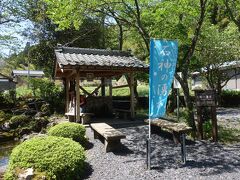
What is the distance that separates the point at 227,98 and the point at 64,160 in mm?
19095

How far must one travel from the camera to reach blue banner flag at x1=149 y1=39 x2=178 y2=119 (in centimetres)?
583

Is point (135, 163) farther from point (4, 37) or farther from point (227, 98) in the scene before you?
point (4, 37)

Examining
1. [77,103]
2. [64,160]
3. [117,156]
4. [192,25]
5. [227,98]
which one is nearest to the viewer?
[64,160]

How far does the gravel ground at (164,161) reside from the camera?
17.9 ft

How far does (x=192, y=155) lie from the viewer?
671 cm

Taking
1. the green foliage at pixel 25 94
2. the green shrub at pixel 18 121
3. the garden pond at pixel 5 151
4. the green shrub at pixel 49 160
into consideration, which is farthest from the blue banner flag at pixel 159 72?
the green foliage at pixel 25 94

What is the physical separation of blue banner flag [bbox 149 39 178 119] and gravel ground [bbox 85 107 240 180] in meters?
1.21

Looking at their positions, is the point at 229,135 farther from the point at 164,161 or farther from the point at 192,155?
the point at 164,161

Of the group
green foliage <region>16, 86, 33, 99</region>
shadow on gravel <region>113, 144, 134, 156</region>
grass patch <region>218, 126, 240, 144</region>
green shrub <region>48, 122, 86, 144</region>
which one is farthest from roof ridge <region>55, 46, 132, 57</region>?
green foliage <region>16, 86, 33, 99</region>

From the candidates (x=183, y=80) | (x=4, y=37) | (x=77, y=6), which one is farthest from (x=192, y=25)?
(x=4, y=37)

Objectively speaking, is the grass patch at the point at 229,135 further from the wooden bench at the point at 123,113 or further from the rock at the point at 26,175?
the rock at the point at 26,175

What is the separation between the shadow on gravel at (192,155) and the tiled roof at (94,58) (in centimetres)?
366

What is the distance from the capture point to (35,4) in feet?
72.2

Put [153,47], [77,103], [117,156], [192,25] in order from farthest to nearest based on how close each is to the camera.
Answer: [192,25] → [77,103] → [117,156] → [153,47]
